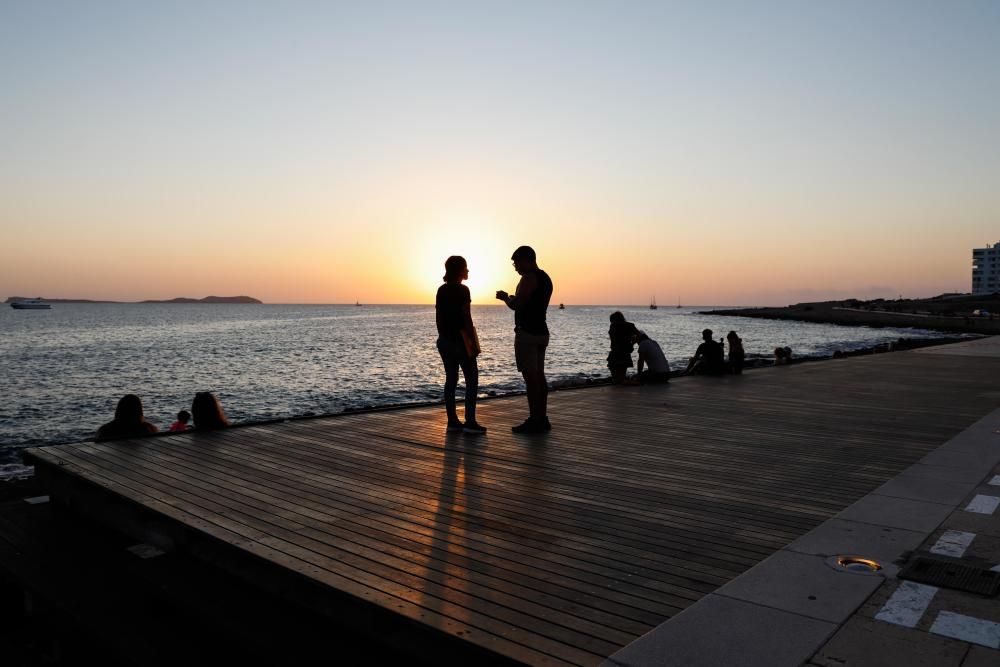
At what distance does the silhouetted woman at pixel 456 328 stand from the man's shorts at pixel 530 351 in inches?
21.9

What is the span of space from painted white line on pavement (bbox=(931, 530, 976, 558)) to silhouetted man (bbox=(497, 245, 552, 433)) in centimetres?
462

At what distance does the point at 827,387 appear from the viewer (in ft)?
44.9

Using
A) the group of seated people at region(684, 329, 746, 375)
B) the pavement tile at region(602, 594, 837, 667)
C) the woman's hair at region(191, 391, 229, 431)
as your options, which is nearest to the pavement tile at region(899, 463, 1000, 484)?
the pavement tile at region(602, 594, 837, 667)

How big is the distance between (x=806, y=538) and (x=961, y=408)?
807cm

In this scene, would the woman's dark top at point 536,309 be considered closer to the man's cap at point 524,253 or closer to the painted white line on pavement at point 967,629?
the man's cap at point 524,253

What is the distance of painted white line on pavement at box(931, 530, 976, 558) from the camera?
403cm

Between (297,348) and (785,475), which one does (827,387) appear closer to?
(785,475)

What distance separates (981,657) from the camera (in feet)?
9.18

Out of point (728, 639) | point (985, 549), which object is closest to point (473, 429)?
point (985, 549)

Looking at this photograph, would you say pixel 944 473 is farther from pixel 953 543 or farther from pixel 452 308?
pixel 452 308

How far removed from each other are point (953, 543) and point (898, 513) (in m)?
0.69

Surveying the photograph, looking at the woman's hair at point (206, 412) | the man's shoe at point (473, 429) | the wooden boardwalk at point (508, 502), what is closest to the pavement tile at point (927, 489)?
the wooden boardwalk at point (508, 502)

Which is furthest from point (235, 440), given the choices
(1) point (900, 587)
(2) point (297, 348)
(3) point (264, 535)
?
(2) point (297, 348)

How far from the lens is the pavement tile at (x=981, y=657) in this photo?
9.00 ft
